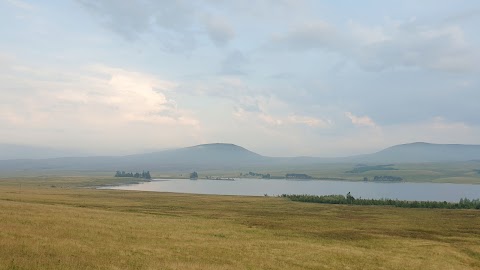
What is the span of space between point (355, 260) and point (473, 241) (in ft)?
87.8

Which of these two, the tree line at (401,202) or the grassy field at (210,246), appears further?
the tree line at (401,202)

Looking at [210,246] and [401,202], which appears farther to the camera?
[401,202]

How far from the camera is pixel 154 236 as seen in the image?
4525 cm

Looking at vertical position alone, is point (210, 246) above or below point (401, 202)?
above

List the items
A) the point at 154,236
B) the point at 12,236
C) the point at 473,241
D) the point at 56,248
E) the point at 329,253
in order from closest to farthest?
the point at 56,248
the point at 12,236
the point at 329,253
the point at 154,236
the point at 473,241

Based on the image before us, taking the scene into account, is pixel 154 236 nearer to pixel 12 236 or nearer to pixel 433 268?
pixel 12 236

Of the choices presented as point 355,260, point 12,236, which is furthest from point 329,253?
point 12,236

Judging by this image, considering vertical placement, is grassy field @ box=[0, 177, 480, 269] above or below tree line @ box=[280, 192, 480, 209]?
above

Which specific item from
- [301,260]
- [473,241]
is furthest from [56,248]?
[473,241]

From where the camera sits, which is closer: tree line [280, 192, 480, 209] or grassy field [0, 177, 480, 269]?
grassy field [0, 177, 480, 269]

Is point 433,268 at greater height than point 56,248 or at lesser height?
lesser

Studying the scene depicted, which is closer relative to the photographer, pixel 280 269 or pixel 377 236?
pixel 280 269

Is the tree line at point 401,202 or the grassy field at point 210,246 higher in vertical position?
the grassy field at point 210,246

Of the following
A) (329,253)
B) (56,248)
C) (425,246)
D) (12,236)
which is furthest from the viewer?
(425,246)
